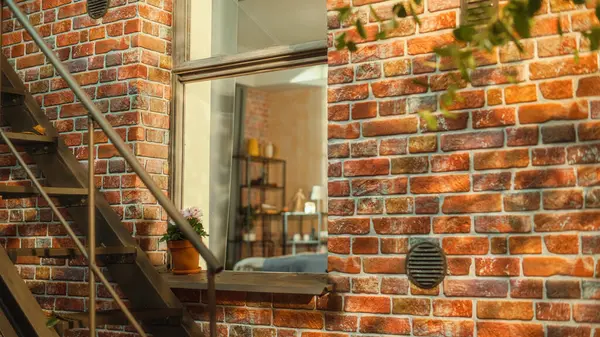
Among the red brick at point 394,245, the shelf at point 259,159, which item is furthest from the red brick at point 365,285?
the shelf at point 259,159

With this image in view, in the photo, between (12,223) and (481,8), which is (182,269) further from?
(481,8)

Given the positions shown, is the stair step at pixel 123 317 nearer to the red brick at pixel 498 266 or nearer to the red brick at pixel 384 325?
the red brick at pixel 384 325

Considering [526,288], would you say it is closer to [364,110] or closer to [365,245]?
[365,245]

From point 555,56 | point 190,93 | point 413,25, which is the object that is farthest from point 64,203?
point 555,56

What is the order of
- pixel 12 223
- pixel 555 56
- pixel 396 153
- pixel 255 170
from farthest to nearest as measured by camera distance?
pixel 255 170
pixel 12 223
pixel 396 153
pixel 555 56

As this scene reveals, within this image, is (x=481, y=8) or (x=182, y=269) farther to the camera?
(x=182, y=269)

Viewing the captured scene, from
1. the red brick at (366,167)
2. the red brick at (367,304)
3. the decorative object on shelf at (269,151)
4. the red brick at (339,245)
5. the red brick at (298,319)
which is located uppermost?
the decorative object on shelf at (269,151)

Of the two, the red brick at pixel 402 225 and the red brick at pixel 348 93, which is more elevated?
the red brick at pixel 348 93

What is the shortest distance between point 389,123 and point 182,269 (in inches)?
47.4

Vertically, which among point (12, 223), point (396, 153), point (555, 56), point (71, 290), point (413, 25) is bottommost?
point (71, 290)

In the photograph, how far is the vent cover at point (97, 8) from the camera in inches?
137

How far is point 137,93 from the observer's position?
3326 mm

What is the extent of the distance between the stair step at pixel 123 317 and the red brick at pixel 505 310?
1196 millimetres

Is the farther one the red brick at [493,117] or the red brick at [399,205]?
the red brick at [399,205]
